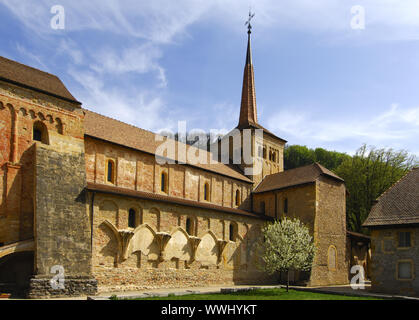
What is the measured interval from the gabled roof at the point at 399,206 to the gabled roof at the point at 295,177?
5.99 meters

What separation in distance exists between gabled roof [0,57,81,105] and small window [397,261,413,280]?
72.1 feet

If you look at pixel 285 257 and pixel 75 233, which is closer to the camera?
pixel 75 233

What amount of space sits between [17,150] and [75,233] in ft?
17.2

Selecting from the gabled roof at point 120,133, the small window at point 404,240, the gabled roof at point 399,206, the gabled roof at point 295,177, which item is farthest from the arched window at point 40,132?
the small window at point 404,240

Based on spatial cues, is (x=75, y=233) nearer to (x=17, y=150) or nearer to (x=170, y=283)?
(x=17, y=150)

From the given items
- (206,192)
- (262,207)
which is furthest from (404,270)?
(206,192)

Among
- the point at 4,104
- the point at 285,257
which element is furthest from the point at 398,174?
the point at 4,104

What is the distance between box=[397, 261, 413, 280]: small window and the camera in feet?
79.2

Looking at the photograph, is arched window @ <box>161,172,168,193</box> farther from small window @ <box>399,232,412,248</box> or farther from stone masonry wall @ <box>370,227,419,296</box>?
small window @ <box>399,232,412,248</box>

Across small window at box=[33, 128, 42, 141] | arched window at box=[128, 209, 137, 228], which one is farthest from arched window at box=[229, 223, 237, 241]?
small window at box=[33, 128, 42, 141]

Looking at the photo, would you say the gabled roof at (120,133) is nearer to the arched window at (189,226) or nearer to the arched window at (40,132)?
the arched window at (40,132)

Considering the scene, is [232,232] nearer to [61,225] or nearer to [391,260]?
[391,260]

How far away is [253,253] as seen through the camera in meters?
32.0

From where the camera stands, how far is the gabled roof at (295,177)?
3278 cm
